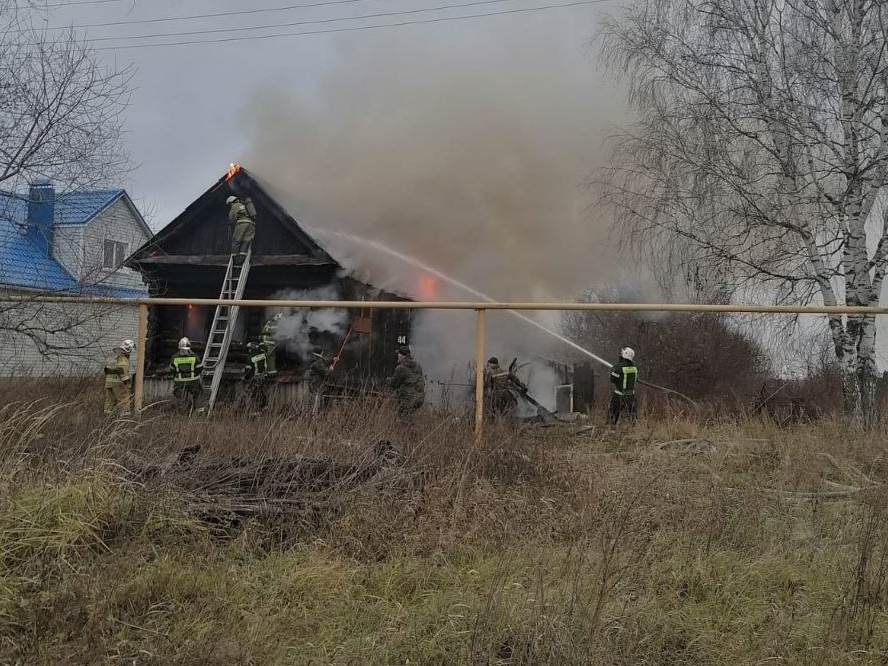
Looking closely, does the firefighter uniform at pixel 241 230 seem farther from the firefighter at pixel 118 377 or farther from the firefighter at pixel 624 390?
the firefighter at pixel 624 390

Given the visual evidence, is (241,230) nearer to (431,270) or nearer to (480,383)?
(431,270)

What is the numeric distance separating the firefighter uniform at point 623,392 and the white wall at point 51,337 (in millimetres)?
5832

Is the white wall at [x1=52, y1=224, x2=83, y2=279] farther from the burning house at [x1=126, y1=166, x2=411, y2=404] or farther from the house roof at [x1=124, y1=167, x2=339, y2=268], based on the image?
the house roof at [x1=124, y1=167, x2=339, y2=268]

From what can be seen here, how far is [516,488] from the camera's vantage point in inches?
188

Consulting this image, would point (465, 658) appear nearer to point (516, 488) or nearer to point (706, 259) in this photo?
point (516, 488)

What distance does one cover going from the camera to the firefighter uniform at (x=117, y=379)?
7.65 meters

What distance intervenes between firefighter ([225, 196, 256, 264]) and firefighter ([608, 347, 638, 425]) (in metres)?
6.79

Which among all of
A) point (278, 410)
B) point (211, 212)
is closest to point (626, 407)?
point (278, 410)

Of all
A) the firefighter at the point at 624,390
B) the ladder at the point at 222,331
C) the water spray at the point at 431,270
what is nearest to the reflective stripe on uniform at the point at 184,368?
the ladder at the point at 222,331

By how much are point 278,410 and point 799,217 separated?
8.04 meters

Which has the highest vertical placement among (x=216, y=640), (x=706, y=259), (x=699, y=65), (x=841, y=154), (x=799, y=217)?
(x=699, y=65)

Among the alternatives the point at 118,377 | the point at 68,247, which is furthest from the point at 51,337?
the point at 118,377

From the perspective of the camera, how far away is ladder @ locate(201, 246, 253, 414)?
9.91 meters

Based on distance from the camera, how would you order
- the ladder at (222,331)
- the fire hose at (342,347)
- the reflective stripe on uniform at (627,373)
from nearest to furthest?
1. the reflective stripe on uniform at (627,373)
2. the ladder at (222,331)
3. the fire hose at (342,347)
